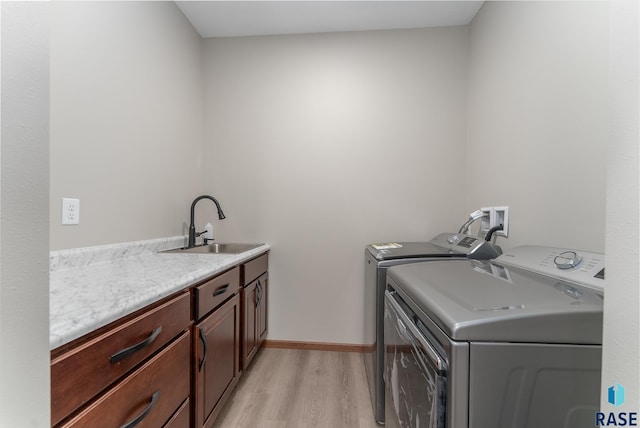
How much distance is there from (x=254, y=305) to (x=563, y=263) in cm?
168

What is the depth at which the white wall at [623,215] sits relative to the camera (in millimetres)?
407

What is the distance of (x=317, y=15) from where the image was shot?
6.70 ft

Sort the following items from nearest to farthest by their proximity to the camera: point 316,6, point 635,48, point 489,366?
point 635,48 < point 489,366 < point 316,6

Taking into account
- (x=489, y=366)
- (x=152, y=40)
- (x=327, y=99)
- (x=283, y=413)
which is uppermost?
(x=152, y=40)

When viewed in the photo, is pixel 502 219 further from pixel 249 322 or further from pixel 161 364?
pixel 161 364

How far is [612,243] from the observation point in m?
0.45

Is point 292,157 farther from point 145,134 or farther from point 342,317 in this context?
point 342,317

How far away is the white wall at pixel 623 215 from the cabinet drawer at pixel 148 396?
1.04 m

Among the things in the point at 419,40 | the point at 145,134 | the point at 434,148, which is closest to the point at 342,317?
the point at 434,148

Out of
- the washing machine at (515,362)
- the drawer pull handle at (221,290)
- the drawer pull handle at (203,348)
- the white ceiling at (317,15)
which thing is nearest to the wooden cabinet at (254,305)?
the drawer pull handle at (221,290)

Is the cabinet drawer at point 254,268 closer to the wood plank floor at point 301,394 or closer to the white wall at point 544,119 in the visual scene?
the wood plank floor at point 301,394

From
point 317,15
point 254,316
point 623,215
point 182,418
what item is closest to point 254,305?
point 254,316

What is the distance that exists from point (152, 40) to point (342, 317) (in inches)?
92.7

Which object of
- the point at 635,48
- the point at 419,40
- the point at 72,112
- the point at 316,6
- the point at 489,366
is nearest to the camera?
the point at 635,48
